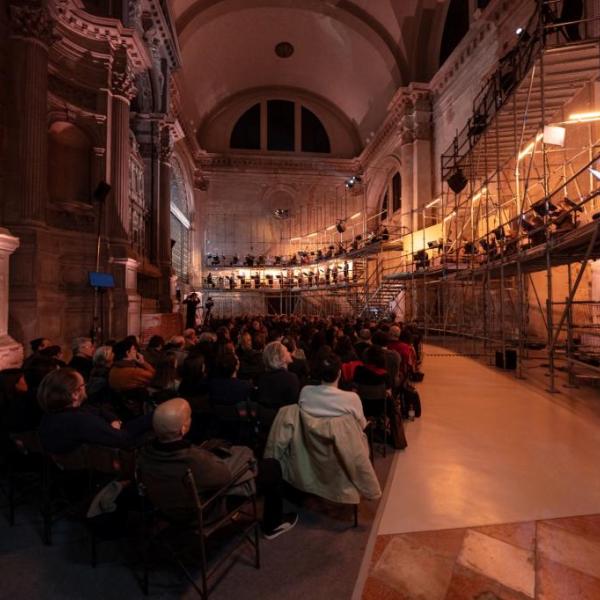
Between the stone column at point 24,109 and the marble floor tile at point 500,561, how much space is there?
1024 cm

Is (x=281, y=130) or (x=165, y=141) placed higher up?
(x=281, y=130)

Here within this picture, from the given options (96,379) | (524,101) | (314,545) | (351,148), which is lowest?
(314,545)

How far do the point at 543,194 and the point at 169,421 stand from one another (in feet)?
40.7

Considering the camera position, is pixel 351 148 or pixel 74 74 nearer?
pixel 74 74

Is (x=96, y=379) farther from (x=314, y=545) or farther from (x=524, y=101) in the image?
(x=524, y=101)

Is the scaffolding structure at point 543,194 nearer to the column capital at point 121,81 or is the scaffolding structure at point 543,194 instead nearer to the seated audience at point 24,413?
the seated audience at point 24,413

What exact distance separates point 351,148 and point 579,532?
1191 inches

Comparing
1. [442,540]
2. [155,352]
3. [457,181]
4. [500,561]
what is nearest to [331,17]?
[457,181]

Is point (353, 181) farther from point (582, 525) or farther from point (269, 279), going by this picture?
point (582, 525)

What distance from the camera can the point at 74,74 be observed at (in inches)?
426

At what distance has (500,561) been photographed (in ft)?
7.88

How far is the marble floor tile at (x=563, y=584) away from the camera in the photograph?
213cm

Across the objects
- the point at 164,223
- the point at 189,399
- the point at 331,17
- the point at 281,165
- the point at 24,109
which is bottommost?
the point at 189,399

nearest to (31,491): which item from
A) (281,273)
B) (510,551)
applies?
(510,551)
